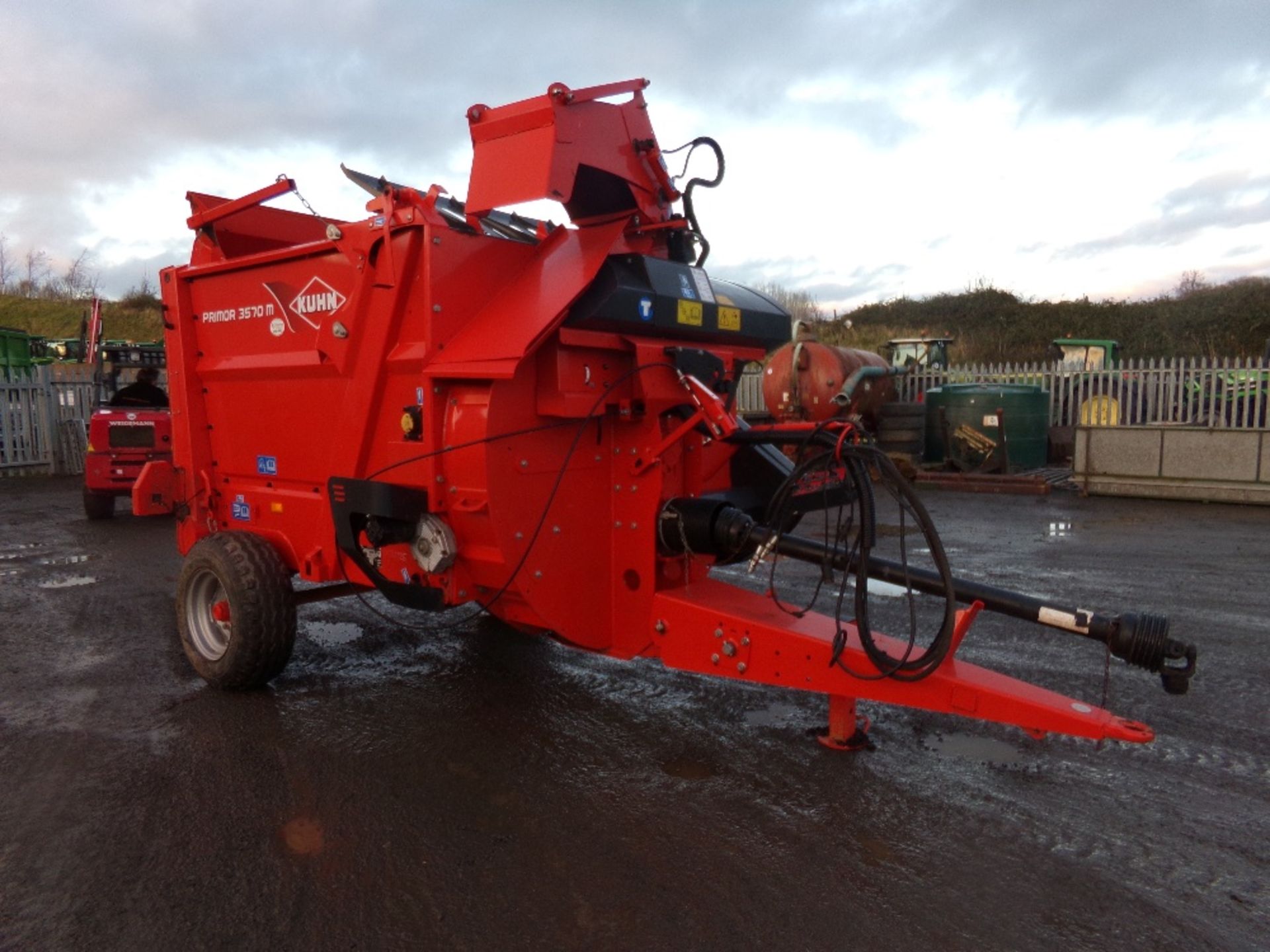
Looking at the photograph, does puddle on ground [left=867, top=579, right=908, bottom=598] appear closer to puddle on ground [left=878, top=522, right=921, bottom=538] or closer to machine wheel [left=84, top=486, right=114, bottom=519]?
puddle on ground [left=878, top=522, right=921, bottom=538]

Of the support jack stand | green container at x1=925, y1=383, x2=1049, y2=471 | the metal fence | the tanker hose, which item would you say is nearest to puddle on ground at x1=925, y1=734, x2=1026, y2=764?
the support jack stand

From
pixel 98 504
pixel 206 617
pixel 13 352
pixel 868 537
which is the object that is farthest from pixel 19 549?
pixel 13 352

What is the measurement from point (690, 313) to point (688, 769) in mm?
1935

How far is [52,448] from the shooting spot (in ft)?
51.8

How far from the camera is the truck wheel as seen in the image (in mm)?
4371

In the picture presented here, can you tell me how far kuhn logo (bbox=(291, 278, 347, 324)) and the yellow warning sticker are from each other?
5.12 ft

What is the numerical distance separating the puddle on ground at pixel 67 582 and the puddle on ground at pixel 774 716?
5.97 m

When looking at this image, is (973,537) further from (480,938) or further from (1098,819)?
→ (480,938)

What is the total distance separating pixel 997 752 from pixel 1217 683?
158cm

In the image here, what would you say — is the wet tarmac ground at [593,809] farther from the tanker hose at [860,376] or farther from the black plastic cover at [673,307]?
the tanker hose at [860,376]

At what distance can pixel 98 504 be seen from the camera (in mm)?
10875

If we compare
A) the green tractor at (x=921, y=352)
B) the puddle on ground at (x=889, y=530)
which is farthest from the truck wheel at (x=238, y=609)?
the green tractor at (x=921, y=352)

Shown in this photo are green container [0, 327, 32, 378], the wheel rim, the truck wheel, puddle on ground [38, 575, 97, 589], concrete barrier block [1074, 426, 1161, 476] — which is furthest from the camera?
green container [0, 327, 32, 378]

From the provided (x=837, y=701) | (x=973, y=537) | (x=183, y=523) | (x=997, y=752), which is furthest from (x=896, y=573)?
(x=973, y=537)
